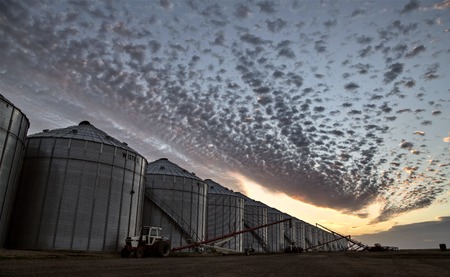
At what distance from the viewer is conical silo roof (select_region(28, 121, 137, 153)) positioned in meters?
34.7

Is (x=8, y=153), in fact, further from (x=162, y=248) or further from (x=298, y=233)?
(x=298, y=233)

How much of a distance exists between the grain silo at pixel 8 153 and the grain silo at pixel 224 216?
31.9 metres

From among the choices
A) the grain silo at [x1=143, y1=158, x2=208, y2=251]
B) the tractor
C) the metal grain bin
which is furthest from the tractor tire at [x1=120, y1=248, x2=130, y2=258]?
the metal grain bin

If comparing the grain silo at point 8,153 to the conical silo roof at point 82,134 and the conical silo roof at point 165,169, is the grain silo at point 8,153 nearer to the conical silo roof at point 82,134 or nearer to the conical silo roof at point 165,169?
the conical silo roof at point 82,134

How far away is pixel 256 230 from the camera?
2840 inches

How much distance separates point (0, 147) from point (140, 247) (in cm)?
1331

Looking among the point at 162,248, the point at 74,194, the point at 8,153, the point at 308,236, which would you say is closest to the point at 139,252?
the point at 162,248

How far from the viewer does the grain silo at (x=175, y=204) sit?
44.3 metres

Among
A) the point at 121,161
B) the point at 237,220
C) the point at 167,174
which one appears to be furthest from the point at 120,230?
the point at 237,220

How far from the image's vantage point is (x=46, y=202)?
31219 mm

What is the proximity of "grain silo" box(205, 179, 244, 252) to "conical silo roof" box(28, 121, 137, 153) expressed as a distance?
23.1m

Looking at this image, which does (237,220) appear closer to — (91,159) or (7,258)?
(91,159)

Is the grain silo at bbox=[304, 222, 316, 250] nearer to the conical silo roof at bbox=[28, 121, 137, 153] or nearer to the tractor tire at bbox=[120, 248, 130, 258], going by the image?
the conical silo roof at bbox=[28, 121, 137, 153]

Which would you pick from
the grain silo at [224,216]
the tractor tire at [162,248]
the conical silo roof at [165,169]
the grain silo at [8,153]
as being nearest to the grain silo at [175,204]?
the conical silo roof at [165,169]
